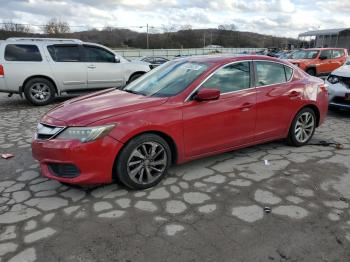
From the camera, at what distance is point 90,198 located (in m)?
3.74

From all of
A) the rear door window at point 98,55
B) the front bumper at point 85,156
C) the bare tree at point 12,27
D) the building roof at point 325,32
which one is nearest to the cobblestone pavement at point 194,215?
the front bumper at point 85,156

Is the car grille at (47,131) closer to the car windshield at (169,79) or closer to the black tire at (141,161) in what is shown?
the black tire at (141,161)

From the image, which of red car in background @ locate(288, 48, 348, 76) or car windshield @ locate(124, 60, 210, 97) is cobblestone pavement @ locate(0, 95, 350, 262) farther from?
red car in background @ locate(288, 48, 348, 76)

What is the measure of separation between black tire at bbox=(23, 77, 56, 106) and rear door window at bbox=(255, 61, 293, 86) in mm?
6760

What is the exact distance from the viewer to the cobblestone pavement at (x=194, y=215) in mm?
2818

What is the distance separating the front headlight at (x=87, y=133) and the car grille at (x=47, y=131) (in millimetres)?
154

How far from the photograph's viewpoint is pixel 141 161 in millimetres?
3832

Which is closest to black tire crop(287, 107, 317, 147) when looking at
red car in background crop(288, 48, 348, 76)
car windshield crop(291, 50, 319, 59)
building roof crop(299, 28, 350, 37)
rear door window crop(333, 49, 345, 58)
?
red car in background crop(288, 48, 348, 76)

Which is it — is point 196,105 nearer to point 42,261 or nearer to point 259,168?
point 259,168

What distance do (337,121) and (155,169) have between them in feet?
17.1

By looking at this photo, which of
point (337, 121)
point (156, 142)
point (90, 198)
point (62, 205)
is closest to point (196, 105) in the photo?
point (156, 142)

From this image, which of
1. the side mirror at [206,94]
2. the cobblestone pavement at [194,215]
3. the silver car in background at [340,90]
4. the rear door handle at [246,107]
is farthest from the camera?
the silver car in background at [340,90]

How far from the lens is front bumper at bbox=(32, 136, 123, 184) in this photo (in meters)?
3.51

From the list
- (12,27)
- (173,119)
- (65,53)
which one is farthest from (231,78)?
(12,27)
